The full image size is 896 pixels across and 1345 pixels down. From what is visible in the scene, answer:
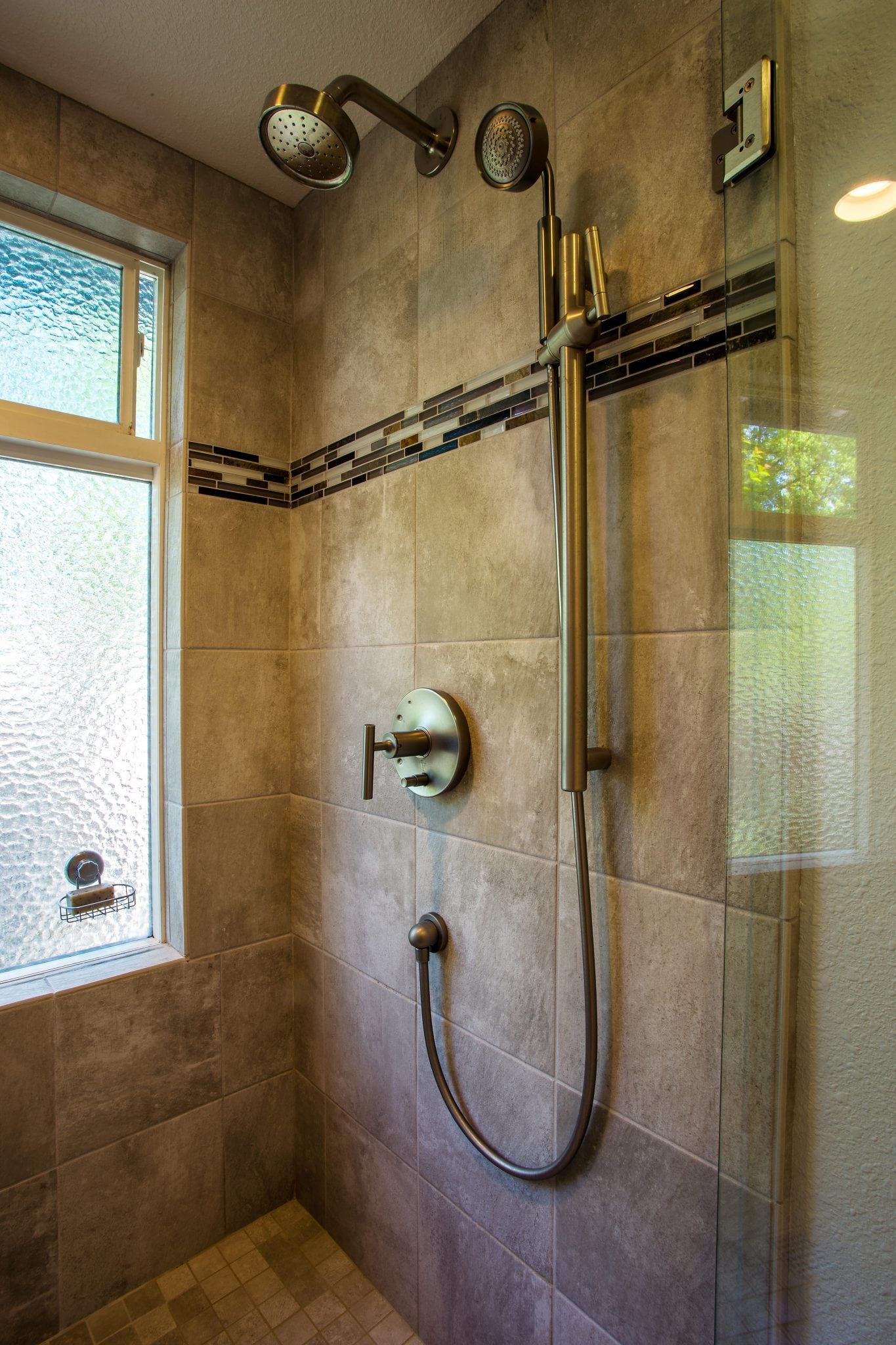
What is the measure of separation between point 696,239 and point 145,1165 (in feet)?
6.43

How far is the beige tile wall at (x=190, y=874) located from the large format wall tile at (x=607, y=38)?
35.6 inches

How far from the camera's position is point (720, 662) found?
2.71ft

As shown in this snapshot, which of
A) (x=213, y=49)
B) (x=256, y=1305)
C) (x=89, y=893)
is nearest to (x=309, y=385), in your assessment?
(x=213, y=49)

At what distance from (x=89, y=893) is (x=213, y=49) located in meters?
1.71

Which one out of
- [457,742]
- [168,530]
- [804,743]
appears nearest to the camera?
[804,743]

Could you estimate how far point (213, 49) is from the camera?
50.1 inches

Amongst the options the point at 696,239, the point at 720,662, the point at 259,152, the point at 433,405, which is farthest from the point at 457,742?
the point at 259,152

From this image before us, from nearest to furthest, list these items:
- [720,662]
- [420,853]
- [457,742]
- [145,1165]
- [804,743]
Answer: [804,743]
[720,662]
[457,742]
[420,853]
[145,1165]

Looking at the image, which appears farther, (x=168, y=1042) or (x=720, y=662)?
(x=168, y=1042)

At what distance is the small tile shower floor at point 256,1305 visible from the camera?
1312mm

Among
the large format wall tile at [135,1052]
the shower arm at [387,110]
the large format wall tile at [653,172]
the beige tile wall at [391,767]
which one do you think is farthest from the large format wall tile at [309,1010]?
the shower arm at [387,110]

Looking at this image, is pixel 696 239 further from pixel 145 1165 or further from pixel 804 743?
pixel 145 1165

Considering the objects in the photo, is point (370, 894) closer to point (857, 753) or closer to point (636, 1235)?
point (636, 1235)

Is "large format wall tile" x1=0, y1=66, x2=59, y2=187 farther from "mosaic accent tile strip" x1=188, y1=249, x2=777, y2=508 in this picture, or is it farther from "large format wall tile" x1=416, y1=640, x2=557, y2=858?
"large format wall tile" x1=416, y1=640, x2=557, y2=858
